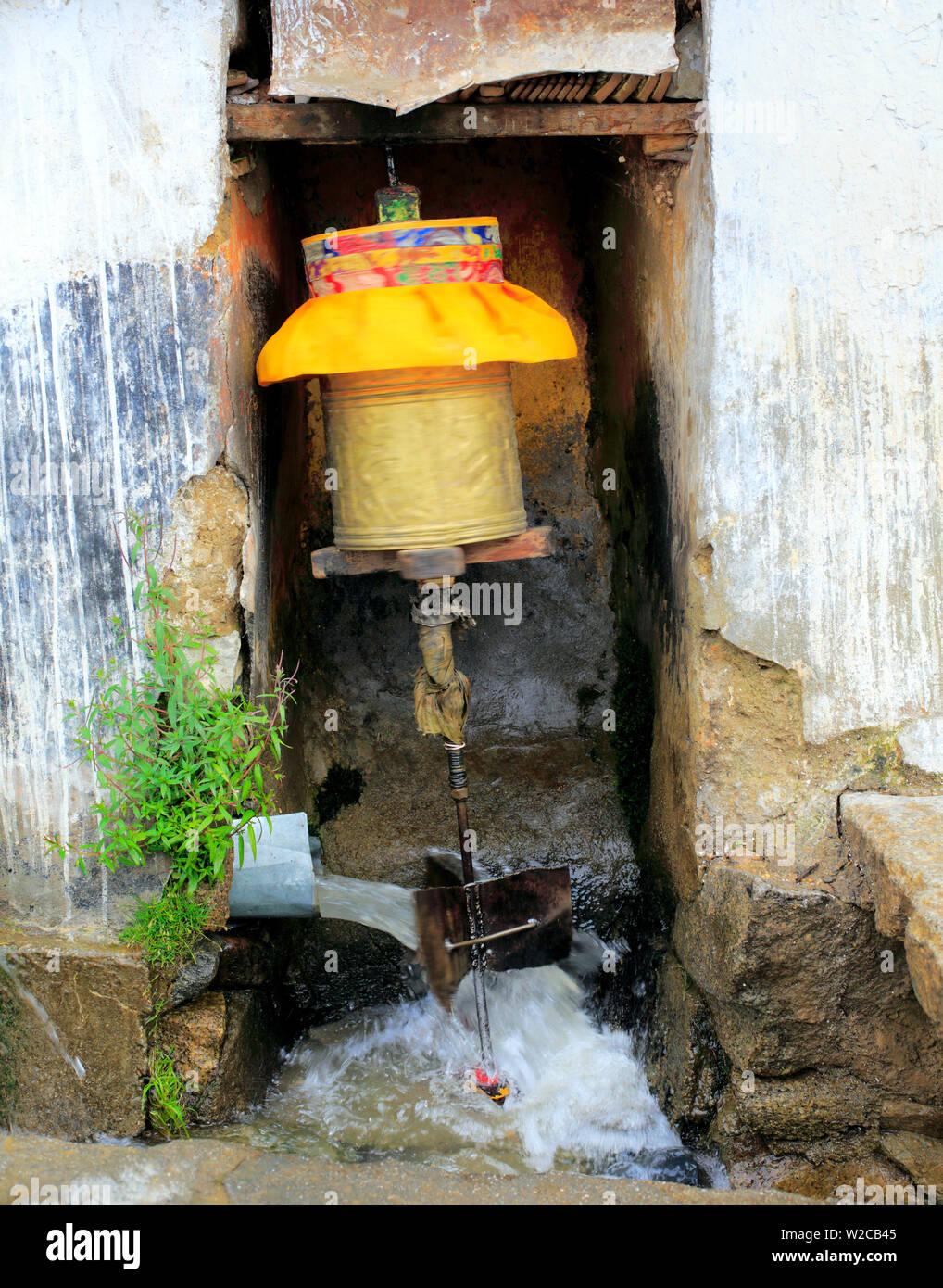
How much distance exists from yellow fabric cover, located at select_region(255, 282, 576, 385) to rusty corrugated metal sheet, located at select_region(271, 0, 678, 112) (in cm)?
54

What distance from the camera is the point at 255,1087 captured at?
371 cm

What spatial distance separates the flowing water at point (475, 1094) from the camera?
3508 mm

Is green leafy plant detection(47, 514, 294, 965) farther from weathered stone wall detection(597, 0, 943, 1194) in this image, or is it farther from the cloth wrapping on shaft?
weathered stone wall detection(597, 0, 943, 1194)

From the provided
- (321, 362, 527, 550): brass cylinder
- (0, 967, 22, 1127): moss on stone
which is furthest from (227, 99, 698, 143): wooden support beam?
(0, 967, 22, 1127): moss on stone

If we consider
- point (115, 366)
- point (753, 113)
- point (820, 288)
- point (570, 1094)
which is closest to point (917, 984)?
point (570, 1094)

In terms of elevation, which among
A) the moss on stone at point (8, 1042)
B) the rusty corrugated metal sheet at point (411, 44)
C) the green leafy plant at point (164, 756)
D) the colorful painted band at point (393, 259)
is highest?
the rusty corrugated metal sheet at point (411, 44)

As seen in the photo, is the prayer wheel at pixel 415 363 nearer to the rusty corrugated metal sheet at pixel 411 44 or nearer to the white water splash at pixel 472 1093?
the rusty corrugated metal sheet at pixel 411 44

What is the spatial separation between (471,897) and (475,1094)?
73 centimetres

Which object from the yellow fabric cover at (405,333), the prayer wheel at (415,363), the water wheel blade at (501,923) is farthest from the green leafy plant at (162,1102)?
the yellow fabric cover at (405,333)

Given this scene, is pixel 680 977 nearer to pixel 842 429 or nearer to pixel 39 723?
pixel 842 429

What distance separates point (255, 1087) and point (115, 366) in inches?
97.3

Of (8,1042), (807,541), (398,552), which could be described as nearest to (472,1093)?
(8,1042)

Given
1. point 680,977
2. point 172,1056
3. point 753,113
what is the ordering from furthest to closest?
Result: 1. point 680,977
2. point 172,1056
3. point 753,113

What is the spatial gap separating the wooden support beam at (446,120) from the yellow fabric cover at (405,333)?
488 millimetres
